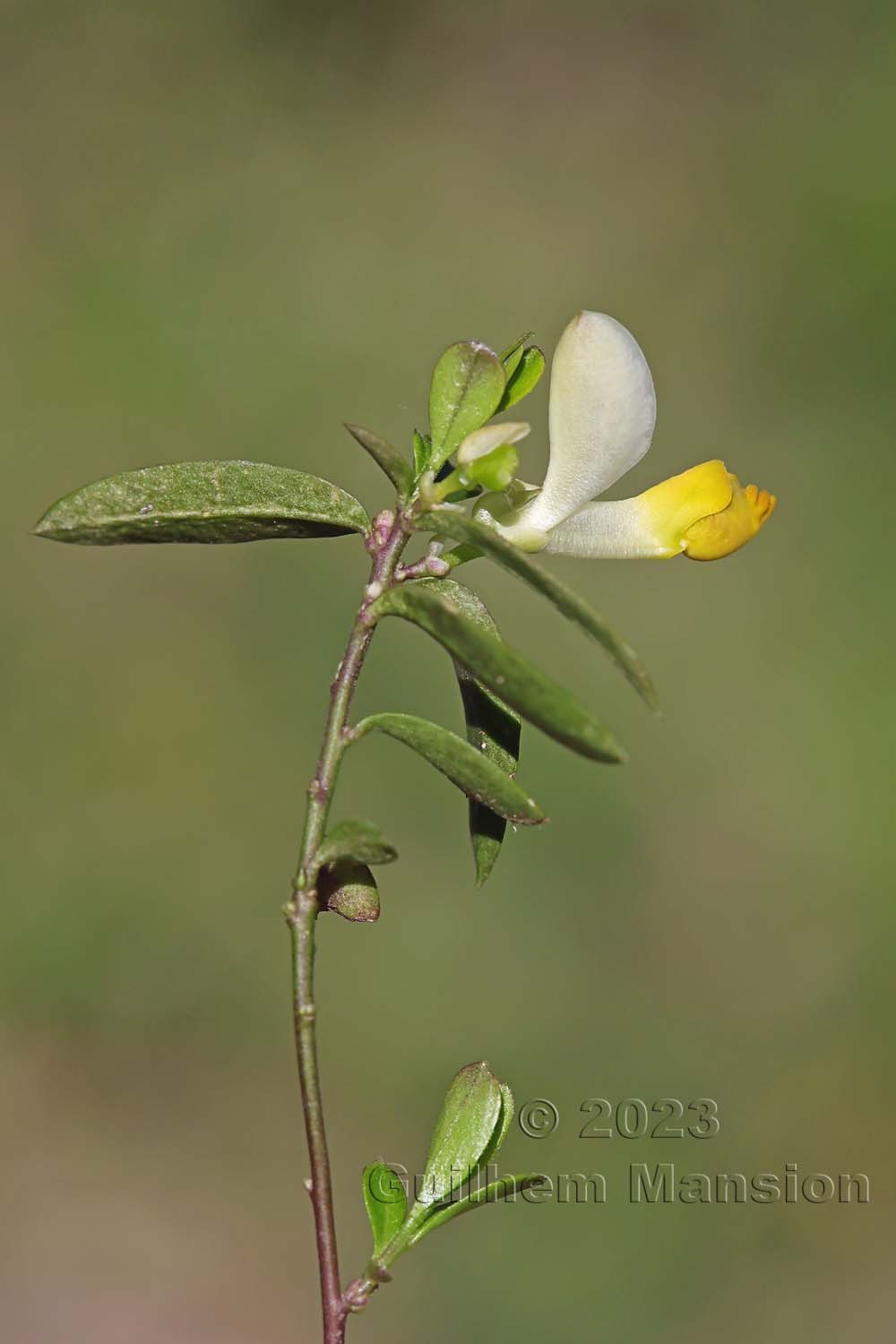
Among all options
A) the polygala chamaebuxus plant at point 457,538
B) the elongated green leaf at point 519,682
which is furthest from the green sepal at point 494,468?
the elongated green leaf at point 519,682

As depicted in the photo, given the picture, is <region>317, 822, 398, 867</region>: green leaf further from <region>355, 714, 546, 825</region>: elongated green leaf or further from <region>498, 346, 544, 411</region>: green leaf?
<region>498, 346, 544, 411</region>: green leaf

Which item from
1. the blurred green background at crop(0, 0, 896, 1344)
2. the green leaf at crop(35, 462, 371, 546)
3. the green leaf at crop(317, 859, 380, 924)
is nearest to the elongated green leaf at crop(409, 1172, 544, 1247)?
the green leaf at crop(317, 859, 380, 924)

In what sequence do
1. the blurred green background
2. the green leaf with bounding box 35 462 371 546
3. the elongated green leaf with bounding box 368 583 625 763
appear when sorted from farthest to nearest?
the blurred green background
the green leaf with bounding box 35 462 371 546
the elongated green leaf with bounding box 368 583 625 763

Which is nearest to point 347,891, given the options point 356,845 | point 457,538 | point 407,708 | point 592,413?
point 356,845

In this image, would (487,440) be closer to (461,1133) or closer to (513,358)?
(513,358)

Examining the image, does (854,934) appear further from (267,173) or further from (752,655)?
(267,173)

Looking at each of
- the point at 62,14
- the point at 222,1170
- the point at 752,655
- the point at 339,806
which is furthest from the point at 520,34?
the point at 222,1170
